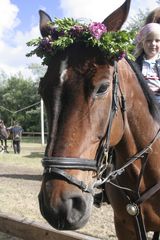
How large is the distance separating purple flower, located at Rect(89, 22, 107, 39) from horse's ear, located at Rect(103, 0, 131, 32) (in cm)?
7

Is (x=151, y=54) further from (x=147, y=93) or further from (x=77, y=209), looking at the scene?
(x=77, y=209)

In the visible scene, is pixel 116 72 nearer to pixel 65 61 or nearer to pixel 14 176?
pixel 65 61

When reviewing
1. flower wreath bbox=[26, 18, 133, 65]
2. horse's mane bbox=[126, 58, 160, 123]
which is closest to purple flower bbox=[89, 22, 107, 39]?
flower wreath bbox=[26, 18, 133, 65]

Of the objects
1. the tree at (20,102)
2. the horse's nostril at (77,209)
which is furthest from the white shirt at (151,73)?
the tree at (20,102)

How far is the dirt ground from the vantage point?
638 centimetres

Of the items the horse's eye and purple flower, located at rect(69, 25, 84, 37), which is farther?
purple flower, located at rect(69, 25, 84, 37)

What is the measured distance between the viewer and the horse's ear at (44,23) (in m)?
2.79

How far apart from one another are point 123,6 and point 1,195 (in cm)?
818

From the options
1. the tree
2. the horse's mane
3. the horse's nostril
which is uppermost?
the horse's mane

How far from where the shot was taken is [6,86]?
71812 millimetres

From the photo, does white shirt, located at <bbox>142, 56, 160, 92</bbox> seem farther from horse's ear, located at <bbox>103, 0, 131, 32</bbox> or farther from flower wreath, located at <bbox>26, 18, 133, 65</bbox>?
horse's ear, located at <bbox>103, 0, 131, 32</bbox>

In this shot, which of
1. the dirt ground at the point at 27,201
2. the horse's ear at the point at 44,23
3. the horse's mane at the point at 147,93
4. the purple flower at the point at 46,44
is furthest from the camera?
the dirt ground at the point at 27,201

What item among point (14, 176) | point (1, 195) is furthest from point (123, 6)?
point (14, 176)

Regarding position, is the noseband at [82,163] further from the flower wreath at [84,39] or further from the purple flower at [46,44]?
the purple flower at [46,44]
